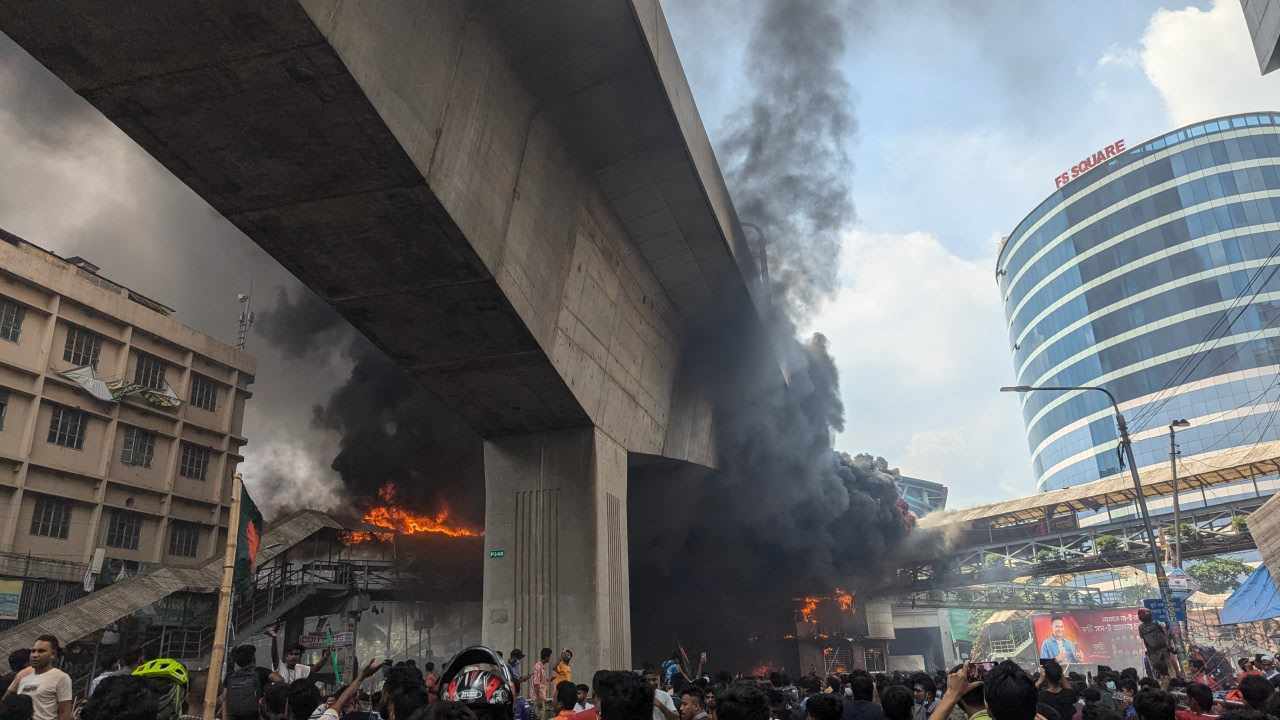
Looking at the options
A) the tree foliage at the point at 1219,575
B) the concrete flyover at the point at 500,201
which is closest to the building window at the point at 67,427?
the concrete flyover at the point at 500,201

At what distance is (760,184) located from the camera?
22688 millimetres

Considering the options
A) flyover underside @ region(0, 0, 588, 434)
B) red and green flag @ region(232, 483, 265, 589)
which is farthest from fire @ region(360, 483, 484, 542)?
red and green flag @ region(232, 483, 265, 589)

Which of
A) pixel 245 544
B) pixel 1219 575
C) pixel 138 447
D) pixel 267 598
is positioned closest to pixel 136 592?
pixel 267 598

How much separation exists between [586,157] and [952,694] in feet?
40.0

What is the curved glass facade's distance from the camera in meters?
74.6

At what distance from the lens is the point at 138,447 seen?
3369 cm

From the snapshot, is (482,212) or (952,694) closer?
(952,694)

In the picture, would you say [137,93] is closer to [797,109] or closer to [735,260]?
[735,260]

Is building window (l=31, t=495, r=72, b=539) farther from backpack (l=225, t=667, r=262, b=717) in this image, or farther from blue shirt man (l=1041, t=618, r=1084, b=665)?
blue shirt man (l=1041, t=618, r=1084, b=665)

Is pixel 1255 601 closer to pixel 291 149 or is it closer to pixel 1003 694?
pixel 1003 694

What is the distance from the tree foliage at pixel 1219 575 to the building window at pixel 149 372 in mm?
60686

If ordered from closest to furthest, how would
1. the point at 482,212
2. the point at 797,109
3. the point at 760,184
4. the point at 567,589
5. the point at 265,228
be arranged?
1. the point at 265,228
2. the point at 482,212
3. the point at 567,589
4. the point at 797,109
5. the point at 760,184

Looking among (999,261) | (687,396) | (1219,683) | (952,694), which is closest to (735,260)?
(687,396)

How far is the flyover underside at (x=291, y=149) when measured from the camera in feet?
24.5
